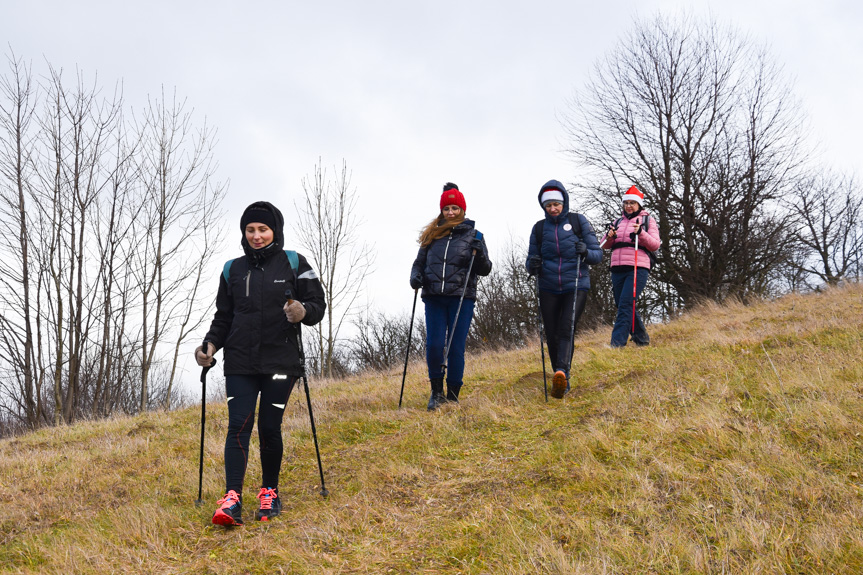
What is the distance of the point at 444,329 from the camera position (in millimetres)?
5914

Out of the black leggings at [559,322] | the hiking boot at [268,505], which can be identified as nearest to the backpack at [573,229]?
the black leggings at [559,322]

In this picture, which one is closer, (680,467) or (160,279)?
(680,467)

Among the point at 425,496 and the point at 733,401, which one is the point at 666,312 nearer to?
the point at 733,401

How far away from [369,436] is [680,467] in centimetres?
299

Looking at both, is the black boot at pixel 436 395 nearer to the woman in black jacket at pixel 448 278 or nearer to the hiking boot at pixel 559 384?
the woman in black jacket at pixel 448 278

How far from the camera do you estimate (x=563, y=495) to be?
3361mm

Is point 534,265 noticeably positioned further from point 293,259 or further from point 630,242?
point 293,259

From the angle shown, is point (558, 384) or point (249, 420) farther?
point (558, 384)

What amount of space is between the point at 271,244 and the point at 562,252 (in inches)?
133

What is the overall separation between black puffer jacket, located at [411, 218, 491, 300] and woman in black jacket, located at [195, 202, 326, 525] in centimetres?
202

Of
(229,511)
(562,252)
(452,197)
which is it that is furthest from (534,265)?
(229,511)

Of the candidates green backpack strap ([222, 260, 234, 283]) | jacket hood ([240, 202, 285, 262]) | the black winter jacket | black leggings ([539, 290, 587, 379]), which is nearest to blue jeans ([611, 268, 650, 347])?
black leggings ([539, 290, 587, 379])

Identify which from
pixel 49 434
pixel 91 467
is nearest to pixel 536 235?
pixel 91 467

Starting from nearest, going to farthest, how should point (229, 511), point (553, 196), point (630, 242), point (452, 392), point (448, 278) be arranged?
point (229, 511), point (448, 278), point (452, 392), point (553, 196), point (630, 242)
